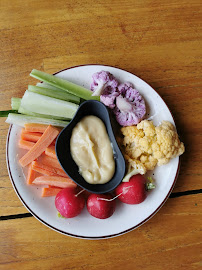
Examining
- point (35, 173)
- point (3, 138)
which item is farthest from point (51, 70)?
point (35, 173)

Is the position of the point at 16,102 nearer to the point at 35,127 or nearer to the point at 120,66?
the point at 35,127

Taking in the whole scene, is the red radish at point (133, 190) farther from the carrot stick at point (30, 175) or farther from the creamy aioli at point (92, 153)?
the carrot stick at point (30, 175)

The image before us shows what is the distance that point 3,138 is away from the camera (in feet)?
5.17

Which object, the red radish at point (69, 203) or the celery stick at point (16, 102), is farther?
the celery stick at point (16, 102)

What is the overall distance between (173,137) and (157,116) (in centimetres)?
14

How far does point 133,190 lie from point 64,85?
0.57 meters

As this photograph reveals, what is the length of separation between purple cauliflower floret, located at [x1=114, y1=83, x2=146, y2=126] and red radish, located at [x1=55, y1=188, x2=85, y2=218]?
15.3 inches

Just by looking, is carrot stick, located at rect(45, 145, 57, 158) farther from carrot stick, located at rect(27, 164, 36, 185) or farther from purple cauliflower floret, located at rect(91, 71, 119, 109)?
purple cauliflower floret, located at rect(91, 71, 119, 109)

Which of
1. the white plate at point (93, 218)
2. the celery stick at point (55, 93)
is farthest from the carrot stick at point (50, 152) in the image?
the celery stick at point (55, 93)

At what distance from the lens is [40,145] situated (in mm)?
1461

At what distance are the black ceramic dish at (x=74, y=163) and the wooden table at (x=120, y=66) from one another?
0.30 metres

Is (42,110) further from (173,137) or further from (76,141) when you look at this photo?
(173,137)

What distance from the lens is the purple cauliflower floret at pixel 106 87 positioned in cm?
147

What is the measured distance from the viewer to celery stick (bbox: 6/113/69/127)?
148 centimetres
